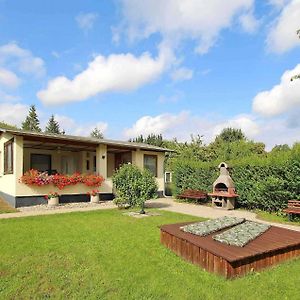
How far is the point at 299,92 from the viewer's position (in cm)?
1502

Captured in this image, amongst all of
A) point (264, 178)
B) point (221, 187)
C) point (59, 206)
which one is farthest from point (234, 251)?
point (59, 206)

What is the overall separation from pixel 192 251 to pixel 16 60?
13984 mm

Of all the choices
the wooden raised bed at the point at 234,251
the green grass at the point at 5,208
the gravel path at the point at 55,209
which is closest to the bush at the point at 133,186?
the gravel path at the point at 55,209

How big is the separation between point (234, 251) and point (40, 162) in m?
16.5

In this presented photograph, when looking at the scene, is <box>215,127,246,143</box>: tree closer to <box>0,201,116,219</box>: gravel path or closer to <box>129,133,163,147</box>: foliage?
<box>129,133,163,147</box>: foliage

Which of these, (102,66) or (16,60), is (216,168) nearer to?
(102,66)

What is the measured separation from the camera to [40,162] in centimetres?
1889

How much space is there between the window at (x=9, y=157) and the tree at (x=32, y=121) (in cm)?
4140

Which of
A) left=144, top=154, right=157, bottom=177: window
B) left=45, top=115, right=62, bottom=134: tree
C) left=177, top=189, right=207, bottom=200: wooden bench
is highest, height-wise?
left=45, top=115, right=62, bottom=134: tree

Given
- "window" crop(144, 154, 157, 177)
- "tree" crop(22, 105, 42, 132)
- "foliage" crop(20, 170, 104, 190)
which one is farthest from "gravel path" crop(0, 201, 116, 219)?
"tree" crop(22, 105, 42, 132)

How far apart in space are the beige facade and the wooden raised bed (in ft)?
30.8

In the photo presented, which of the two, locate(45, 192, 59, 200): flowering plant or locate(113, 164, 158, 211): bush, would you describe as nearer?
locate(113, 164, 158, 211): bush

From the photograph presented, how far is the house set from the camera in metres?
13.3

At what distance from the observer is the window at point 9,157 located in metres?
13.9
